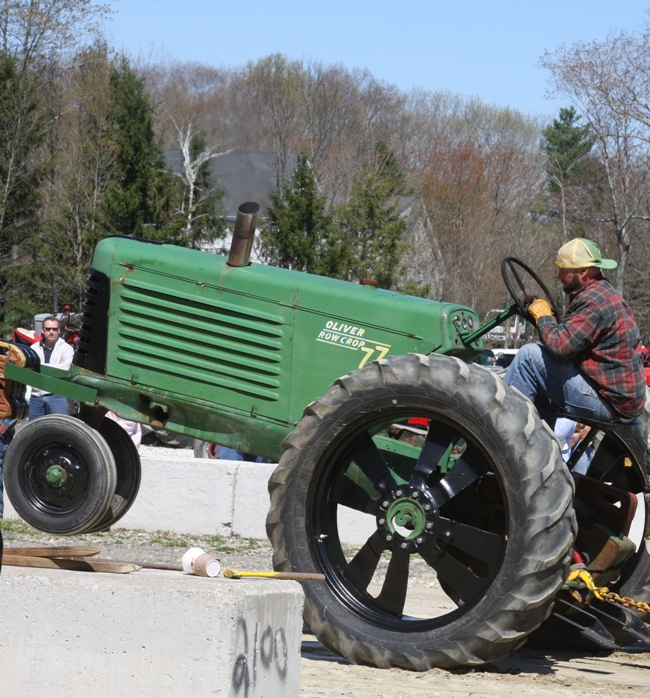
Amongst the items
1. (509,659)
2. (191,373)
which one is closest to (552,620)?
(509,659)

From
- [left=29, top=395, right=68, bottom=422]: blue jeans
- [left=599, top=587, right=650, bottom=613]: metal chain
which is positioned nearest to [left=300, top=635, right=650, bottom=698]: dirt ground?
[left=599, top=587, right=650, bottom=613]: metal chain

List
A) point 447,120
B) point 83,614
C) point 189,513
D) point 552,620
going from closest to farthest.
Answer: point 83,614 < point 552,620 < point 189,513 < point 447,120

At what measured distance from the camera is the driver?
5.56 m

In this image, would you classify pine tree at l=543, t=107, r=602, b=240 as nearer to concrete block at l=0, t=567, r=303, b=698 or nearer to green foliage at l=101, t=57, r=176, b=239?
green foliage at l=101, t=57, r=176, b=239

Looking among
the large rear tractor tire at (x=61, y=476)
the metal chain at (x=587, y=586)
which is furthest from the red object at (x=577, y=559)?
the large rear tractor tire at (x=61, y=476)

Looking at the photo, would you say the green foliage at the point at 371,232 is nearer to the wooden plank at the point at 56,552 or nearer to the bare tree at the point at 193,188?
the bare tree at the point at 193,188

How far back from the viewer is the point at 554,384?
568 centimetres

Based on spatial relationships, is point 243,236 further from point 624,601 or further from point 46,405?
point 46,405

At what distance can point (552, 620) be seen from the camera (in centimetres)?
632

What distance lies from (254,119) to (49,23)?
988 inches

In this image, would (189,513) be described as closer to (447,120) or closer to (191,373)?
(191,373)

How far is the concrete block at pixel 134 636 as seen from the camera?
3771mm

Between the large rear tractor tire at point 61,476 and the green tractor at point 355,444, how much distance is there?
0.5 inches

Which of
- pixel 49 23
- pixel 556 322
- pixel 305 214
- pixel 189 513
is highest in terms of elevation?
pixel 49 23
